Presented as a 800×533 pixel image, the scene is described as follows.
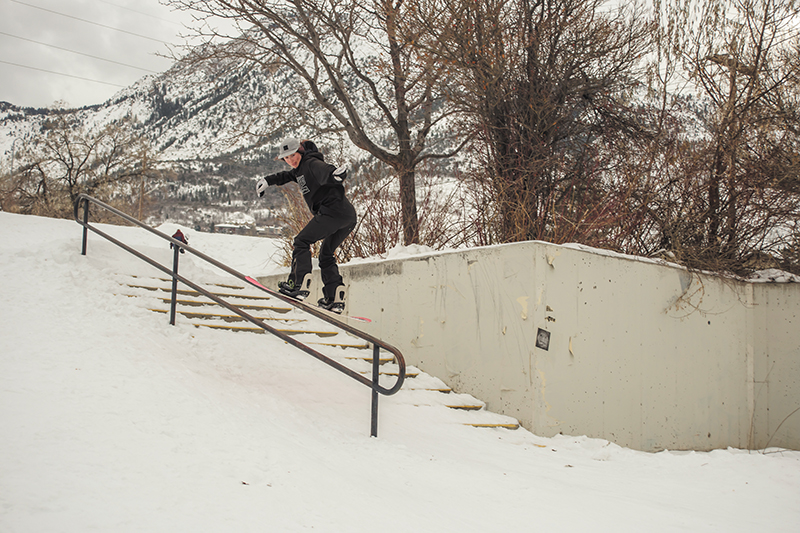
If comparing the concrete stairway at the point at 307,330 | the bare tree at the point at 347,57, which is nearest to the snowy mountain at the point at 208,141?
the bare tree at the point at 347,57

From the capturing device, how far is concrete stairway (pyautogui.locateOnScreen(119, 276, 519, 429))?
5902 mm

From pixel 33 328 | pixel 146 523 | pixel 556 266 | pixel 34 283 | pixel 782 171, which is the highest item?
pixel 782 171

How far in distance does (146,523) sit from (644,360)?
5.67 meters

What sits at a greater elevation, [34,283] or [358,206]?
[358,206]

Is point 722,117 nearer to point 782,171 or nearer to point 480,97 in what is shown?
point 782,171

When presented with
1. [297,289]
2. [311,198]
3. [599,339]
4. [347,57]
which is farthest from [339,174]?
[347,57]

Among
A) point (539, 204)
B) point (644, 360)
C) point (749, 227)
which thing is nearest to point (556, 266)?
point (644, 360)

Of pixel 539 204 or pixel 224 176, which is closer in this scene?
pixel 539 204

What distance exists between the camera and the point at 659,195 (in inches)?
305

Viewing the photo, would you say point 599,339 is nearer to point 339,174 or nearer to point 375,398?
point 375,398

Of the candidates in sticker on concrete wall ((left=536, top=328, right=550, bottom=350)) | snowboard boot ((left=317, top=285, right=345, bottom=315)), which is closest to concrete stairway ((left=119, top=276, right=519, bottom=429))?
sticker on concrete wall ((left=536, top=328, right=550, bottom=350))

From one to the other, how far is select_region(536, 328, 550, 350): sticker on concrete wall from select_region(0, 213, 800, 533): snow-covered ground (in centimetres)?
96

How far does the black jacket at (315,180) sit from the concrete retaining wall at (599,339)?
6.53 feet

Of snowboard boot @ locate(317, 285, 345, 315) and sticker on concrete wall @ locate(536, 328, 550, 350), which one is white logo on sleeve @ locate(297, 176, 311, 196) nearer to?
snowboard boot @ locate(317, 285, 345, 315)
